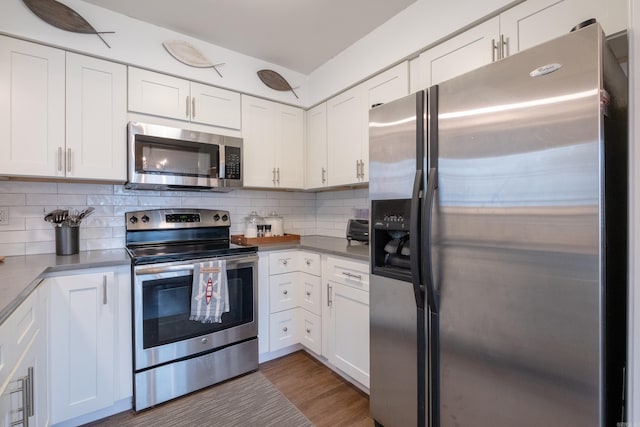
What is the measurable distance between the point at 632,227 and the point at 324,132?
6.93 ft

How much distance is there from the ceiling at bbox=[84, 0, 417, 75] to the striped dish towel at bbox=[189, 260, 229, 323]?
1.61m

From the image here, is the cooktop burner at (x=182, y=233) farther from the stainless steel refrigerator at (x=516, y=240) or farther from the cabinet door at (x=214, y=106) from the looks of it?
the stainless steel refrigerator at (x=516, y=240)

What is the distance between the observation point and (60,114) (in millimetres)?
1817

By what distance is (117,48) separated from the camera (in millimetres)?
1949

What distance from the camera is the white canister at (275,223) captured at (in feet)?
9.07

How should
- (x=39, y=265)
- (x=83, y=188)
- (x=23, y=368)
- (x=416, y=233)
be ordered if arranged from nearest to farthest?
(x=23, y=368)
(x=416, y=233)
(x=39, y=265)
(x=83, y=188)

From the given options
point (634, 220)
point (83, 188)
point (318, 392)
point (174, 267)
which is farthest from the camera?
point (83, 188)

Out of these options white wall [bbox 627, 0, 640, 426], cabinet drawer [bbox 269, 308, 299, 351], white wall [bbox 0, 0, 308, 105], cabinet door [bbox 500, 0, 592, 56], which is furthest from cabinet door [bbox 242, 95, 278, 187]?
white wall [bbox 627, 0, 640, 426]

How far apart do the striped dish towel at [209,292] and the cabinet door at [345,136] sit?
1118mm

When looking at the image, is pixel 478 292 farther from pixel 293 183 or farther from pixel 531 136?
pixel 293 183

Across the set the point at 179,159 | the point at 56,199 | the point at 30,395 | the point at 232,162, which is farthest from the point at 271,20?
the point at 30,395

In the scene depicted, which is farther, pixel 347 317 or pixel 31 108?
pixel 347 317

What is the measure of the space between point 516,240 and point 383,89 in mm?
1433

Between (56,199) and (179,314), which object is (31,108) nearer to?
(56,199)
